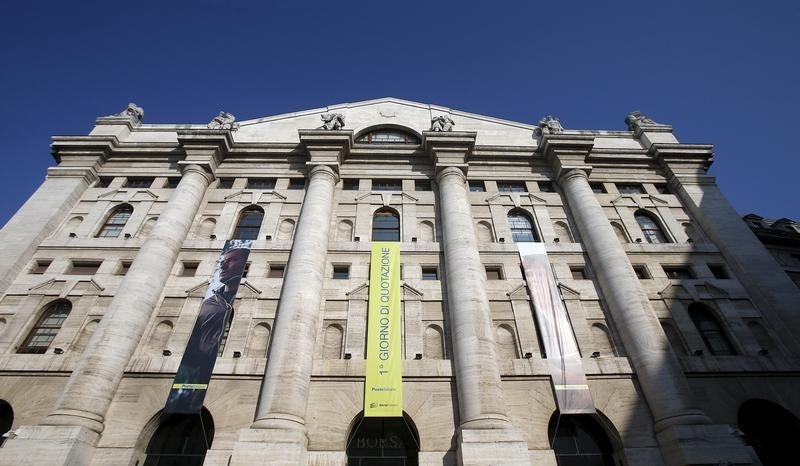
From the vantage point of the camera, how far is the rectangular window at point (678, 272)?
23.7 metres

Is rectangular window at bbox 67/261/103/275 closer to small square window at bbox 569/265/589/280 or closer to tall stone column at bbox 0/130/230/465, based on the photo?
tall stone column at bbox 0/130/230/465

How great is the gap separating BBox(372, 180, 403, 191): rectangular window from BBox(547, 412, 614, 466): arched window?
631 inches

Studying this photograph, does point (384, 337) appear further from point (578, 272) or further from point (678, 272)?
point (678, 272)

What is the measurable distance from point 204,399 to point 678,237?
2628cm

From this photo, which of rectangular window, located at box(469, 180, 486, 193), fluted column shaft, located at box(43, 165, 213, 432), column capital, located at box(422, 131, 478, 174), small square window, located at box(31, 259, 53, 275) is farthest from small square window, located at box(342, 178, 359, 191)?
small square window, located at box(31, 259, 53, 275)

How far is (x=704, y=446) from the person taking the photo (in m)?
15.9

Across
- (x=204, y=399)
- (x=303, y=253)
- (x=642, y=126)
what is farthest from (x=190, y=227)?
(x=642, y=126)

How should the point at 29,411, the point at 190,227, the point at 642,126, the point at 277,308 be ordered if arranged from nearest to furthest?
the point at 29,411 < the point at 277,308 < the point at 190,227 < the point at 642,126

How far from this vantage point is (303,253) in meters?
22.0

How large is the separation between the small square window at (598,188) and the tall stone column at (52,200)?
3160 cm

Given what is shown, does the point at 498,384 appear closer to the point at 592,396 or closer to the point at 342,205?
the point at 592,396

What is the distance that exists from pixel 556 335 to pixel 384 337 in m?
A: 7.91

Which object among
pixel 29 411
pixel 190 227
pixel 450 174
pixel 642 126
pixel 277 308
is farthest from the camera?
pixel 642 126

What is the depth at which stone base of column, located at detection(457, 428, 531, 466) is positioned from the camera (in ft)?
50.3
